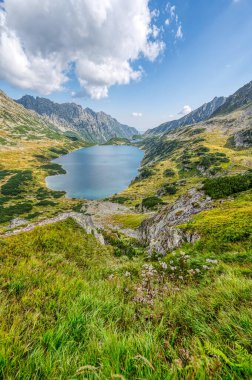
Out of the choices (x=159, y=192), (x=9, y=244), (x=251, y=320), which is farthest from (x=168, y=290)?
(x=159, y=192)

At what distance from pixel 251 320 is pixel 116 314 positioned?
6.92ft

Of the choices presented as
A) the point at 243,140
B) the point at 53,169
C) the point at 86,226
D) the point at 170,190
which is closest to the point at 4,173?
the point at 53,169

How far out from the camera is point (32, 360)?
1.97 meters

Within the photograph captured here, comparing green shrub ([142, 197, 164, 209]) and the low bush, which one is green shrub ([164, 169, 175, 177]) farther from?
the low bush

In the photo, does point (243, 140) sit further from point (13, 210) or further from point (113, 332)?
point (113, 332)

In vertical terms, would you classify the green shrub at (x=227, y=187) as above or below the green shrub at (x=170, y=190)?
above

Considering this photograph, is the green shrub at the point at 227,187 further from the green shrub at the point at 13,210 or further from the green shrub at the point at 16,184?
the green shrub at the point at 16,184

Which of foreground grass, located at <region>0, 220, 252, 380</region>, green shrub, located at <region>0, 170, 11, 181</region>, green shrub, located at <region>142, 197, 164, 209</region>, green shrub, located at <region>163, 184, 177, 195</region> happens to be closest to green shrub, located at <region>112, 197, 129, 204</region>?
green shrub, located at <region>163, 184, 177, 195</region>

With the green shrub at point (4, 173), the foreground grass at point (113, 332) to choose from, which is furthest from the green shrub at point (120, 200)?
the green shrub at point (4, 173)

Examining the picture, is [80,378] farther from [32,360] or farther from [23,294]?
[23,294]

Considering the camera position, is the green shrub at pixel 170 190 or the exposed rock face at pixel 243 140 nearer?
the green shrub at pixel 170 190

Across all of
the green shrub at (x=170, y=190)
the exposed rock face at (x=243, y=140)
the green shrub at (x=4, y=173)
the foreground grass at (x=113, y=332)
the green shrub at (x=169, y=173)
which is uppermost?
the foreground grass at (x=113, y=332)

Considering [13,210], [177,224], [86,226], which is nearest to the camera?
[86,226]

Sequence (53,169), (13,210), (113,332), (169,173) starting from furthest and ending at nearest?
1. (53,169)
2. (169,173)
3. (13,210)
4. (113,332)
